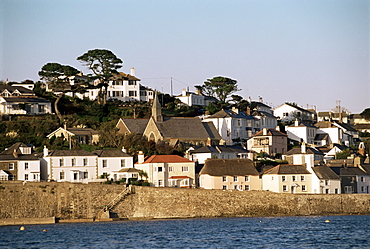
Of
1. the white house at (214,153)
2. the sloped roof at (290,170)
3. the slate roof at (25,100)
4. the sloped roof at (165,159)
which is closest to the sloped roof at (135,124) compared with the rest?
the white house at (214,153)

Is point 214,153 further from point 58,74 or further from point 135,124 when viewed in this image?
point 58,74

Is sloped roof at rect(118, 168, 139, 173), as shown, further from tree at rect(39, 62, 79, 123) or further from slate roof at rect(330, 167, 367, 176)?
tree at rect(39, 62, 79, 123)

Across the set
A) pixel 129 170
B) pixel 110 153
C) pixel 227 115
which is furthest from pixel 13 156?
pixel 227 115

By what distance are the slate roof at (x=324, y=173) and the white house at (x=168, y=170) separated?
1237 centimetres

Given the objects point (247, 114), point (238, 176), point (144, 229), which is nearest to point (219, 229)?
point (144, 229)

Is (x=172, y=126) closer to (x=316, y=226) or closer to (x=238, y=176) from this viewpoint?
(x=238, y=176)

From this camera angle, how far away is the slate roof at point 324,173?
3019 inches

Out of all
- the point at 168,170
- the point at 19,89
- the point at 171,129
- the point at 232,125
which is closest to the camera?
the point at 168,170

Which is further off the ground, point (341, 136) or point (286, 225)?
point (341, 136)

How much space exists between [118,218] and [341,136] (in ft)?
169

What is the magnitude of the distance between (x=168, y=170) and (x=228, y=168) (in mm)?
6046

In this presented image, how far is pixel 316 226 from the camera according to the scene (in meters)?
63.1

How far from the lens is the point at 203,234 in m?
58.0

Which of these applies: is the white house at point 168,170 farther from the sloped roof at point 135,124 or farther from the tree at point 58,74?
the tree at point 58,74
